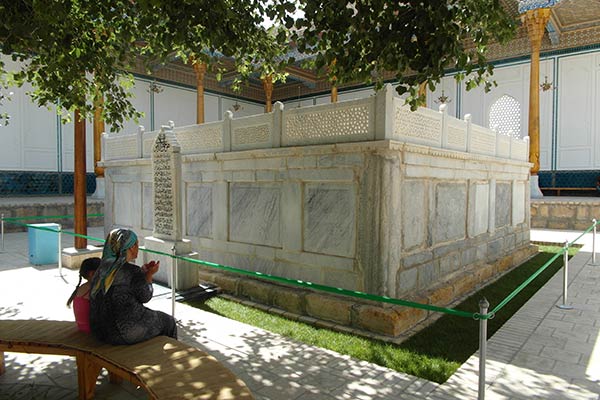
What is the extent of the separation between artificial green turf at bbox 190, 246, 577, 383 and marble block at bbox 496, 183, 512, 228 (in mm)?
2391

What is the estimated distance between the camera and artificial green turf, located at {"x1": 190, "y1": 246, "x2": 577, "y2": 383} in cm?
396

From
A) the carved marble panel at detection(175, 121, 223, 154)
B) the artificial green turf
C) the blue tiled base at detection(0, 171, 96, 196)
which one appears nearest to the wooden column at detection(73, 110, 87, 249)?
the carved marble panel at detection(175, 121, 223, 154)

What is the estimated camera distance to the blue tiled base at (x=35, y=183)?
1490 cm

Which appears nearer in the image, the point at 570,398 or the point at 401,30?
the point at 570,398

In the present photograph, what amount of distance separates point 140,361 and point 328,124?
3.82 meters

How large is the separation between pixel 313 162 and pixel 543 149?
1472cm

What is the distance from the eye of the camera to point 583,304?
5.94m

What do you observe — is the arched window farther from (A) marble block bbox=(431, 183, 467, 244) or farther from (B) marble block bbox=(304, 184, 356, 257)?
(B) marble block bbox=(304, 184, 356, 257)

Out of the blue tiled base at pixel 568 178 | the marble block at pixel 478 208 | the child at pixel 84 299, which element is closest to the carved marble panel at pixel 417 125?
the marble block at pixel 478 208

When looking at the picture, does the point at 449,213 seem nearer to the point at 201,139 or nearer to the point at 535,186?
the point at 201,139

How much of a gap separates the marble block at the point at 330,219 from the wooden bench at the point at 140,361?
9.31ft

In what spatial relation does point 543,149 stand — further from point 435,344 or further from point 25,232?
point 25,232

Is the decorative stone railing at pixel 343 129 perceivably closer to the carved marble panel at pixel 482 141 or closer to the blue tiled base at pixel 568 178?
the carved marble panel at pixel 482 141

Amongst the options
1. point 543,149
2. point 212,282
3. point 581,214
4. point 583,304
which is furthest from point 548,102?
point 212,282
